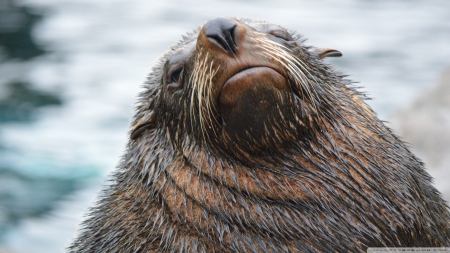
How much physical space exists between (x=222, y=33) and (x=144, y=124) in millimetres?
1450

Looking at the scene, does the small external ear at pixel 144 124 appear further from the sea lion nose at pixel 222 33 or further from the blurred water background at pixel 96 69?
the blurred water background at pixel 96 69

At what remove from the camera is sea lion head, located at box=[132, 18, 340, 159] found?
4574mm

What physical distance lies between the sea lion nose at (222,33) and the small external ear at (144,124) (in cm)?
131

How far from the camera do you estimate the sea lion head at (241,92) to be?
4574 millimetres

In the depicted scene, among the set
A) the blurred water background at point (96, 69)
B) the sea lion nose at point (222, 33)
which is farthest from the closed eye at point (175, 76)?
the blurred water background at point (96, 69)

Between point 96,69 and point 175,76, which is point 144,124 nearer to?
point 175,76

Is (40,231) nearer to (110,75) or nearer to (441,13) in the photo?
(110,75)

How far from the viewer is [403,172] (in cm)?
532

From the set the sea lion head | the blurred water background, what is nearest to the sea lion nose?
the sea lion head

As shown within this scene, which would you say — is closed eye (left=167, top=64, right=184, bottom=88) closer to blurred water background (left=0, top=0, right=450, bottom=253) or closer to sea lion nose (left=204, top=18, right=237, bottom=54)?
sea lion nose (left=204, top=18, right=237, bottom=54)

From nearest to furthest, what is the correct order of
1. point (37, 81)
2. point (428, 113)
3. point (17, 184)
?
point (428, 113)
point (17, 184)
point (37, 81)

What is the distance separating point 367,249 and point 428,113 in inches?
265

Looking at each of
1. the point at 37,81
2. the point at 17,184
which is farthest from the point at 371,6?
the point at 17,184

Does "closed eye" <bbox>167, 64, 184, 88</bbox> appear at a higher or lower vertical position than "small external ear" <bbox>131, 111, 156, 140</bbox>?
higher
